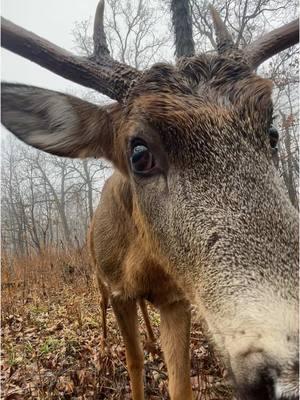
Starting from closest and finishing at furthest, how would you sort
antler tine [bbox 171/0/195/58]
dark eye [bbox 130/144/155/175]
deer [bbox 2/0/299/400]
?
1. deer [bbox 2/0/299/400]
2. dark eye [bbox 130/144/155/175]
3. antler tine [bbox 171/0/195/58]

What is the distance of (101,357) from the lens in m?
5.31

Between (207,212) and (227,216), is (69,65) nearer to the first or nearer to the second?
(207,212)

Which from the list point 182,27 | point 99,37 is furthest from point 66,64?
point 182,27

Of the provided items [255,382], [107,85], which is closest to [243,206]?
[255,382]

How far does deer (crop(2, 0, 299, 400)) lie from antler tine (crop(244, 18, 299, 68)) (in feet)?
0.04

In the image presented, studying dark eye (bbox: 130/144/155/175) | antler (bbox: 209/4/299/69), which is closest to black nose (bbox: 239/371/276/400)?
dark eye (bbox: 130/144/155/175)

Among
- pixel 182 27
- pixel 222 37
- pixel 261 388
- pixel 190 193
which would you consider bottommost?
pixel 261 388

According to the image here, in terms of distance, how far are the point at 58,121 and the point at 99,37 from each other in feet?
2.96

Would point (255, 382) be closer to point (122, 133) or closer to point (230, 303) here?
point (230, 303)

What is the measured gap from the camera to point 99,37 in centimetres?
376

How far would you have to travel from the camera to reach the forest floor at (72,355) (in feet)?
14.9

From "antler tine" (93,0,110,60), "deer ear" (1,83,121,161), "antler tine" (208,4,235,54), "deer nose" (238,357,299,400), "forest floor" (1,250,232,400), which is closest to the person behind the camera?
"deer nose" (238,357,299,400)

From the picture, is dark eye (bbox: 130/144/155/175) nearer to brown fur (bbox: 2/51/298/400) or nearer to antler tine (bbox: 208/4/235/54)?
brown fur (bbox: 2/51/298/400)

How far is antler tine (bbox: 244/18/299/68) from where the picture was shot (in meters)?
3.65
